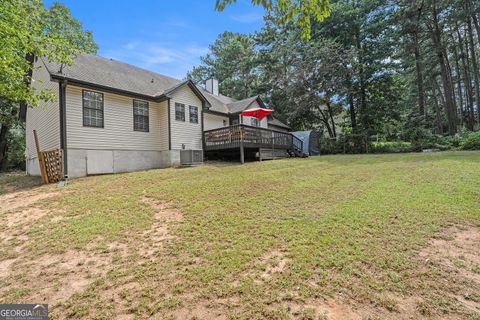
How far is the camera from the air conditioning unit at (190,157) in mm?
13914

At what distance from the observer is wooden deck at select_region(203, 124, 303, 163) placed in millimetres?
13773

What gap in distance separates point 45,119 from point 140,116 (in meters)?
4.60

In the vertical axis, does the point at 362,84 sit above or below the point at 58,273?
above

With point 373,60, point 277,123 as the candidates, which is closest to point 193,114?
point 277,123

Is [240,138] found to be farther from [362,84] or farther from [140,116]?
[362,84]

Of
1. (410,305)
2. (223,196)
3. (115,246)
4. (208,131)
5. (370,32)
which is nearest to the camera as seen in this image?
(410,305)

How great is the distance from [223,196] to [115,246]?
10.1 ft

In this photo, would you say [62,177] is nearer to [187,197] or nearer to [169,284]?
[187,197]

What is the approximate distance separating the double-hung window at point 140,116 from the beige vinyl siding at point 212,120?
413cm

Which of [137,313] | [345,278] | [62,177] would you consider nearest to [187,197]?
[137,313]

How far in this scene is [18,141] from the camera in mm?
22703

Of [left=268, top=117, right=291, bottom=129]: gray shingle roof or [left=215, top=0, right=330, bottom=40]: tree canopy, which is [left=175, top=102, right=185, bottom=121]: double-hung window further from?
[left=215, top=0, right=330, bottom=40]: tree canopy

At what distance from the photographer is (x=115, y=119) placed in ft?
38.7

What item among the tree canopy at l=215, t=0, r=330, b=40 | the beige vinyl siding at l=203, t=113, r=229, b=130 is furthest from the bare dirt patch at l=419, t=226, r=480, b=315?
the beige vinyl siding at l=203, t=113, r=229, b=130
